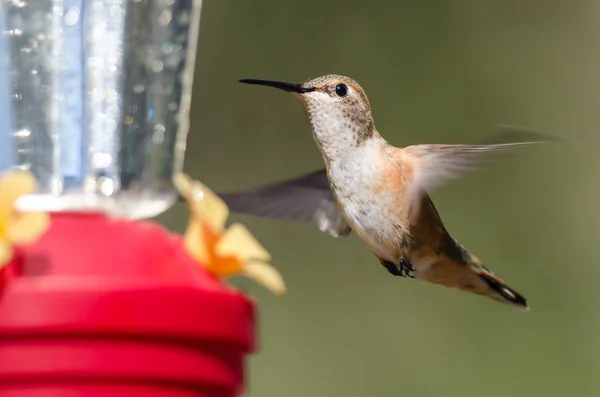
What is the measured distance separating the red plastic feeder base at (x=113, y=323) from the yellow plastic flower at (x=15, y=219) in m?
0.04

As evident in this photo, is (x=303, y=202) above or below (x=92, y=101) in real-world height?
below

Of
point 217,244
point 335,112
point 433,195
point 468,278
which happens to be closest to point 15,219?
point 217,244

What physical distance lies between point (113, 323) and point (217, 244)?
0.22m

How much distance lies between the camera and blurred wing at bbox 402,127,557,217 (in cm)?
214

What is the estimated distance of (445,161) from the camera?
2227 mm

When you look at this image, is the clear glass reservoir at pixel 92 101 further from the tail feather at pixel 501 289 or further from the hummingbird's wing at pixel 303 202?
the tail feather at pixel 501 289

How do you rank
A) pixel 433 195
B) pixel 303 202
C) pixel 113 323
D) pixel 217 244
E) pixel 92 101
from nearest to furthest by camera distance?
pixel 113 323
pixel 217 244
pixel 92 101
pixel 303 202
pixel 433 195

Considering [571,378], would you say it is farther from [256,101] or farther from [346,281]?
[256,101]

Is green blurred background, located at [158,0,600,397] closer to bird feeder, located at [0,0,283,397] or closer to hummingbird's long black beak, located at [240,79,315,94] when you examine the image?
hummingbird's long black beak, located at [240,79,315,94]

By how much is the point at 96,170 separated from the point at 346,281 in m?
3.05

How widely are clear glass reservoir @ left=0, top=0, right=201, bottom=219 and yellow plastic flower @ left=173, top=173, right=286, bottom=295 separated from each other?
285 mm

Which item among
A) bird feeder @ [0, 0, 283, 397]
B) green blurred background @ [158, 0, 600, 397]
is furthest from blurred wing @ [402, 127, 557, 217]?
green blurred background @ [158, 0, 600, 397]

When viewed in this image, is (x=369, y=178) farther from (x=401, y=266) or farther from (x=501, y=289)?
(x=501, y=289)

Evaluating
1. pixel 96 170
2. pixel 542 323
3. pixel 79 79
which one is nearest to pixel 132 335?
pixel 96 170
